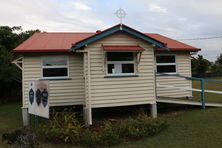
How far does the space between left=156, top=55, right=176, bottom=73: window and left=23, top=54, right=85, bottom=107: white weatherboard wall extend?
4.26 m

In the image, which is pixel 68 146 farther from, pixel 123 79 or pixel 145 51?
pixel 145 51

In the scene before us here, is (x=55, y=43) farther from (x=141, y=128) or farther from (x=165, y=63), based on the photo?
(x=141, y=128)

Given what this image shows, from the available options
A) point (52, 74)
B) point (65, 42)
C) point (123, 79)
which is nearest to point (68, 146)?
point (123, 79)

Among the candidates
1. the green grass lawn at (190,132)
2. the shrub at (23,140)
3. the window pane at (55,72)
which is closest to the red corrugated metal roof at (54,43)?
the window pane at (55,72)

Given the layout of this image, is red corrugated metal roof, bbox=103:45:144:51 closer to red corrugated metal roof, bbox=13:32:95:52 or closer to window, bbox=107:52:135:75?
window, bbox=107:52:135:75

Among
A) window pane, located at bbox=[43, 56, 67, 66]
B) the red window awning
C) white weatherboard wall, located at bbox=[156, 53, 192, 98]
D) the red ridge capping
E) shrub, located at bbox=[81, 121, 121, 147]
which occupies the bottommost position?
shrub, located at bbox=[81, 121, 121, 147]

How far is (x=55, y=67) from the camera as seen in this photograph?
14.7 m

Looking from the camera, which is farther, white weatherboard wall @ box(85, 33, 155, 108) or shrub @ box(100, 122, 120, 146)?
white weatherboard wall @ box(85, 33, 155, 108)

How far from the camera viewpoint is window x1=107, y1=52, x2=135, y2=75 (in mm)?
13414

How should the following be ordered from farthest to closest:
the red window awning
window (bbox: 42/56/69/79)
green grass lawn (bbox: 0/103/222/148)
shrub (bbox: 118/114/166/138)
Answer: window (bbox: 42/56/69/79), the red window awning, shrub (bbox: 118/114/166/138), green grass lawn (bbox: 0/103/222/148)

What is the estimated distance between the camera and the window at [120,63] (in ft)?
44.0

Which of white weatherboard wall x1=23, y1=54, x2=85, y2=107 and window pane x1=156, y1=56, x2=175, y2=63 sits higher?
window pane x1=156, y1=56, x2=175, y2=63

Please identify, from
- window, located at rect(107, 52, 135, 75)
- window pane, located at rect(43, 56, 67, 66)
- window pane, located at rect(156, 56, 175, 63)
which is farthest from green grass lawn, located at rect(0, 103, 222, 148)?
window pane, located at rect(156, 56, 175, 63)

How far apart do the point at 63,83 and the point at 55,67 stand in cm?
81
